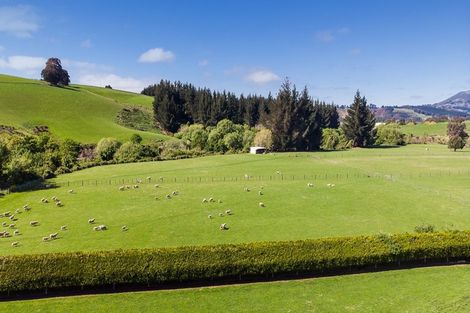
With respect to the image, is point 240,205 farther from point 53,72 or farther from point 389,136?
point 53,72

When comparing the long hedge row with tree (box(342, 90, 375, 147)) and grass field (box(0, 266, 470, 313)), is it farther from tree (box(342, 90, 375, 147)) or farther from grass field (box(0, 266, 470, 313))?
tree (box(342, 90, 375, 147))

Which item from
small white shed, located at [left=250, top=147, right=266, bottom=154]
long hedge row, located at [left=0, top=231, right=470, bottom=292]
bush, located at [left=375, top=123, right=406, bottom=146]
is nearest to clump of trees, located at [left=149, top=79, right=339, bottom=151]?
small white shed, located at [left=250, top=147, right=266, bottom=154]

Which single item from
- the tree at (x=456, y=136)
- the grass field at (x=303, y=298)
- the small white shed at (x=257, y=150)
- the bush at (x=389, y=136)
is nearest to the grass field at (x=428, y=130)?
the bush at (x=389, y=136)

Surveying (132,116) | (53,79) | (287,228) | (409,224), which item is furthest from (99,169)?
(53,79)

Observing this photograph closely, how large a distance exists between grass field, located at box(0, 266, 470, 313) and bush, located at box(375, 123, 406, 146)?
126 meters

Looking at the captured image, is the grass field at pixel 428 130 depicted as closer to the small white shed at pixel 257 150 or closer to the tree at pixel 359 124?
the tree at pixel 359 124

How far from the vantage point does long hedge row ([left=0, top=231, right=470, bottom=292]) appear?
2875 cm

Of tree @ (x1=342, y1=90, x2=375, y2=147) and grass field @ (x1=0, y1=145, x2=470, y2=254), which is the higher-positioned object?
tree @ (x1=342, y1=90, x2=375, y2=147)

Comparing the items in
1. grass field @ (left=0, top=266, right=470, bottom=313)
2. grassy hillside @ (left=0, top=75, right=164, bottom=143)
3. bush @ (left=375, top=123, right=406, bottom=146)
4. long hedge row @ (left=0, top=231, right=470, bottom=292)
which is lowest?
grass field @ (left=0, top=266, right=470, bottom=313)

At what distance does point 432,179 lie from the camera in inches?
2721

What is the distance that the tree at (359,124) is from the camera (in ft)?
448

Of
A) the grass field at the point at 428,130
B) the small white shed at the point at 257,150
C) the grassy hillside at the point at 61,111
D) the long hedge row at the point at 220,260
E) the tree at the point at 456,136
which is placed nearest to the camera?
the long hedge row at the point at 220,260

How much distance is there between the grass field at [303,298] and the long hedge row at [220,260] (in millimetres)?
1166

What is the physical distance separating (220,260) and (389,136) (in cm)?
13443
